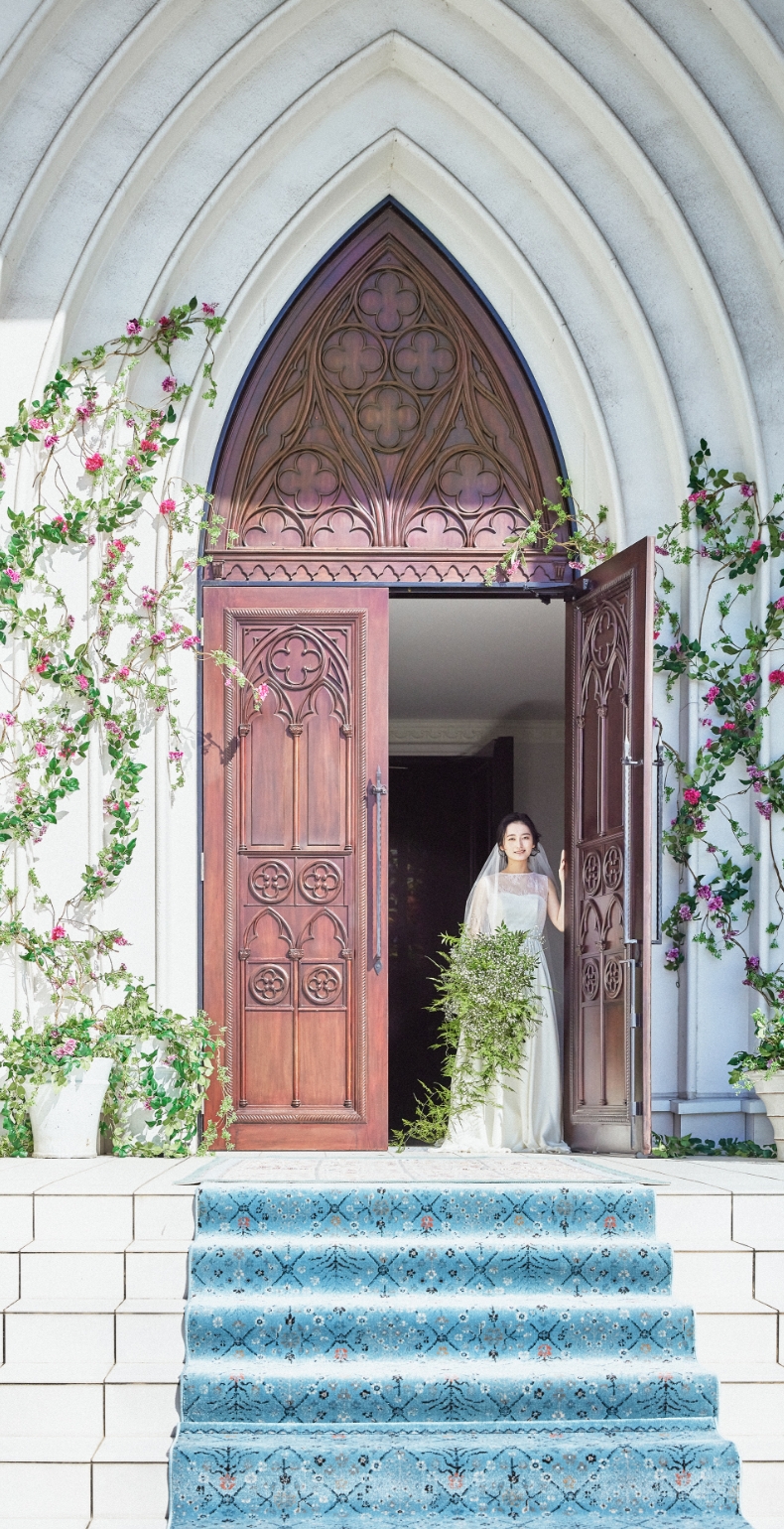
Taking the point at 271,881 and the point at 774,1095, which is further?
the point at 271,881

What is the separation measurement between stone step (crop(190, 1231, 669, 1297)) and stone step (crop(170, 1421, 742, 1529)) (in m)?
0.46

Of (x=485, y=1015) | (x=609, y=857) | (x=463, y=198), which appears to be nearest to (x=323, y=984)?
(x=485, y=1015)

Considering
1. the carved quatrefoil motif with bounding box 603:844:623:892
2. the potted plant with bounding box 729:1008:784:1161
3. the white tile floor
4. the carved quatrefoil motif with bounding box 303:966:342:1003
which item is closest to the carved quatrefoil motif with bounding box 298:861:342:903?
the carved quatrefoil motif with bounding box 303:966:342:1003

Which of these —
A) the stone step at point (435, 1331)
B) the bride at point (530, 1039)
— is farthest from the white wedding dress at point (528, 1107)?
the stone step at point (435, 1331)

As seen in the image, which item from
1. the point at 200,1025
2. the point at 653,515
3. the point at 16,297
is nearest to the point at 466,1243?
the point at 200,1025

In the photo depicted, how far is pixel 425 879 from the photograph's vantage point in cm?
1034

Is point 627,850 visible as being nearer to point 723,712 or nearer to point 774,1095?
point 723,712

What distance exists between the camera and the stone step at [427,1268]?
3.83m

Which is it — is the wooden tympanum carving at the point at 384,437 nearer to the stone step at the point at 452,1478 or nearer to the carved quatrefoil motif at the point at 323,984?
the carved quatrefoil motif at the point at 323,984

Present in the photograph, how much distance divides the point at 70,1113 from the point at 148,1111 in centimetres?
39

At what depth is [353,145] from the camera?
18.6ft

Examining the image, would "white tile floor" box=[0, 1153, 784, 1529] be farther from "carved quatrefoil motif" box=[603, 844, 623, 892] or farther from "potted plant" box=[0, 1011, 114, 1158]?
"carved quatrefoil motif" box=[603, 844, 623, 892]

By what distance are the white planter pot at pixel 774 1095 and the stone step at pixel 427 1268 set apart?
1.30 metres

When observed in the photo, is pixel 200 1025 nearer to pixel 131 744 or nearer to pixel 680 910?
pixel 131 744
